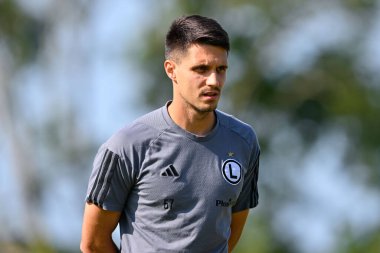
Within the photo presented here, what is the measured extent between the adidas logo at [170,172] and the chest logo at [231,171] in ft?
1.09

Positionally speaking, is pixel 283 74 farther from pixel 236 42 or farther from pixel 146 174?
pixel 146 174

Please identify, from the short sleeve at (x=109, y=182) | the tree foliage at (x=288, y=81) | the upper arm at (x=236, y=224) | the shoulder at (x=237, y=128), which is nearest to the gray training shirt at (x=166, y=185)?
the short sleeve at (x=109, y=182)

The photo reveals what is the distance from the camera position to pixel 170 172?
9.21 meters

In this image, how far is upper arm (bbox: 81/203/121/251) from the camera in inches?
368

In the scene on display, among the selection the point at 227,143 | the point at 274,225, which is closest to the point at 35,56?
the point at 274,225

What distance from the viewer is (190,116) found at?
9.36m

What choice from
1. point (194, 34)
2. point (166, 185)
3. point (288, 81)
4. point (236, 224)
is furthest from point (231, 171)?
point (288, 81)

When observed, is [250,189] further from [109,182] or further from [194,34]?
[194,34]

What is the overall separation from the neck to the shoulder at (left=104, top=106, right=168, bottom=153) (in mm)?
91

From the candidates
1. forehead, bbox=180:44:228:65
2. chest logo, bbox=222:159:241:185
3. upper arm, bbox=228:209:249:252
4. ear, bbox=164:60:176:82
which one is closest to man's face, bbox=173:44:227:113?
forehead, bbox=180:44:228:65

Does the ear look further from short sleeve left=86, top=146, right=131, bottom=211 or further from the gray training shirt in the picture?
short sleeve left=86, top=146, right=131, bottom=211

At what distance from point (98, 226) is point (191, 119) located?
Answer: 89 centimetres

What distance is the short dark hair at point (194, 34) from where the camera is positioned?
920cm

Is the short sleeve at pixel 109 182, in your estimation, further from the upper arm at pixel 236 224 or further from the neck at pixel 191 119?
the upper arm at pixel 236 224
